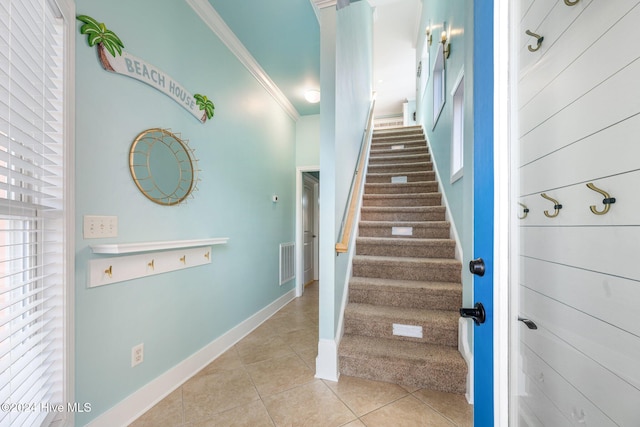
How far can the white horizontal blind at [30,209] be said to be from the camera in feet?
2.55

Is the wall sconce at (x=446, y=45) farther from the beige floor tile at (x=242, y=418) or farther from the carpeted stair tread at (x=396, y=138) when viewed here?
the beige floor tile at (x=242, y=418)

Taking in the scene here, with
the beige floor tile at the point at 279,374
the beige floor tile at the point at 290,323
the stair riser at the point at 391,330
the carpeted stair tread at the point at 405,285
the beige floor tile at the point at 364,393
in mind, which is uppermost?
the carpeted stair tread at the point at 405,285

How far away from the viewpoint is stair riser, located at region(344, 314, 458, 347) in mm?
1870

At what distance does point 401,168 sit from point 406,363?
8.95 feet

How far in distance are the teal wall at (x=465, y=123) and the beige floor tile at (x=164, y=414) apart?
1970mm

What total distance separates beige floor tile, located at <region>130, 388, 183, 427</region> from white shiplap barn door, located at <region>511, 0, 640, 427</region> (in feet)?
5.72

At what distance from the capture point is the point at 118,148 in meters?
1.42

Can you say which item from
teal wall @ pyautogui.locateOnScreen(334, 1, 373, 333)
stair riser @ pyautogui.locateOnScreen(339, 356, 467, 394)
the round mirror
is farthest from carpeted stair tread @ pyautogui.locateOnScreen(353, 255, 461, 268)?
the round mirror

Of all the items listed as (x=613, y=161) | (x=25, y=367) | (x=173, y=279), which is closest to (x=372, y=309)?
(x=173, y=279)

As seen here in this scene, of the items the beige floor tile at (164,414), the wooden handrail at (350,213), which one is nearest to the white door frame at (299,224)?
the wooden handrail at (350,213)

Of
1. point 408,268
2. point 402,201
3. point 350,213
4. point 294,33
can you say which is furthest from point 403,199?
point 294,33

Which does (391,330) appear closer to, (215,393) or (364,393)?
(364,393)

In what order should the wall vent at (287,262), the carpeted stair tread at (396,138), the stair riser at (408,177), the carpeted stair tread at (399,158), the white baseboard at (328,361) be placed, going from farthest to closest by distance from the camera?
the carpeted stair tread at (396,138) → the carpeted stair tread at (399,158) → the wall vent at (287,262) → the stair riser at (408,177) → the white baseboard at (328,361)

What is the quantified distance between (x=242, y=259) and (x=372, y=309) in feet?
4.70
